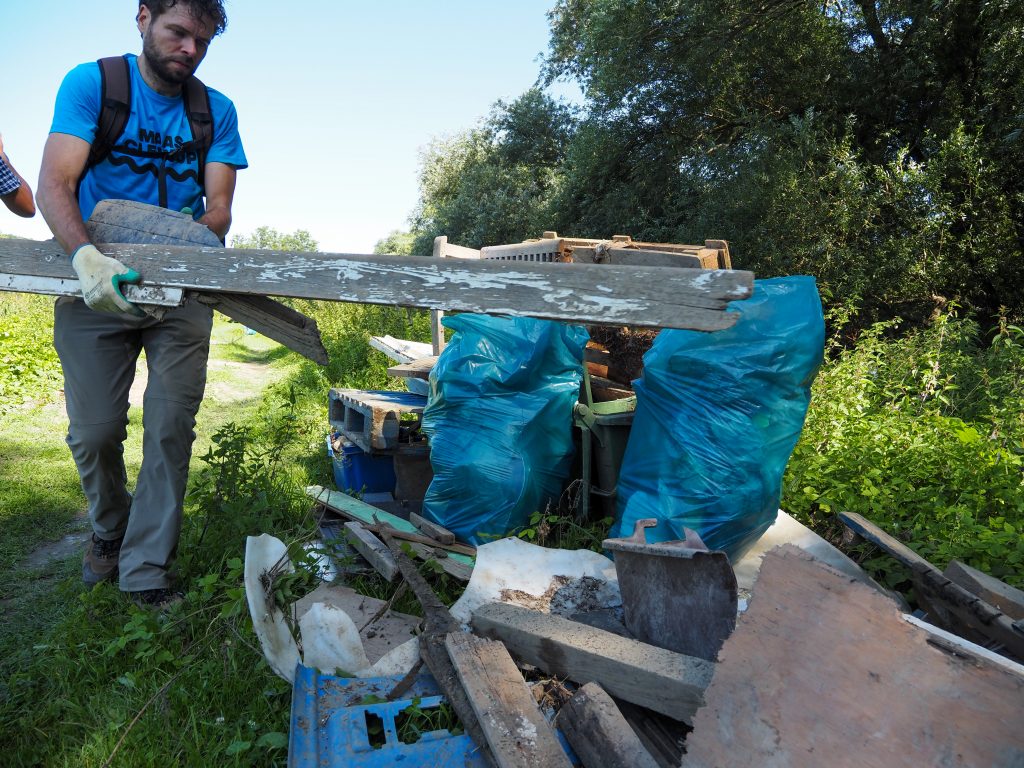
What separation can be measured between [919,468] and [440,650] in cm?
246

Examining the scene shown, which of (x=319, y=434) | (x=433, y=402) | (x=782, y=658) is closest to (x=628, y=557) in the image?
(x=782, y=658)

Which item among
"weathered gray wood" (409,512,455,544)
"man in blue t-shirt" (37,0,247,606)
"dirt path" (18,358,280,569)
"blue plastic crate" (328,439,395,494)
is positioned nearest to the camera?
"man in blue t-shirt" (37,0,247,606)

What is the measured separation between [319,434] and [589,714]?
173 inches

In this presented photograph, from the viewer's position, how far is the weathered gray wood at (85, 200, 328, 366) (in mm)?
2164

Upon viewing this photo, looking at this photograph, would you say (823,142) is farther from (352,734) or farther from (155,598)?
(352,734)

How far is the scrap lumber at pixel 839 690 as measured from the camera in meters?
1.16

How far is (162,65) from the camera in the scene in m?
2.57

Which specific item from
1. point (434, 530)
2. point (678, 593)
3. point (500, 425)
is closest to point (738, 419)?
point (678, 593)

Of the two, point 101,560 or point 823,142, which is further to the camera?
point 823,142

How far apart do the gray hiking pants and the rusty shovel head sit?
1640mm

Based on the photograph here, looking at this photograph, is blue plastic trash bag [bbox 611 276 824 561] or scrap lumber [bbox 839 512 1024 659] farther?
blue plastic trash bag [bbox 611 276 824 561]

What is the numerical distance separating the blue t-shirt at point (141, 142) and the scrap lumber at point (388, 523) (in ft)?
4.53

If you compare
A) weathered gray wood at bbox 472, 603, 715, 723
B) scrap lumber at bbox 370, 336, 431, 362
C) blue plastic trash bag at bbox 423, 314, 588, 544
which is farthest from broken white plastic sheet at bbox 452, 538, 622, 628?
scrap lumber at bbox 370, 336, 431, 362

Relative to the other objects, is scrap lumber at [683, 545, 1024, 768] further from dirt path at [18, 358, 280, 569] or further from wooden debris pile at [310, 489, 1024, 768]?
dirt path at [18, 358, 280, 569]
